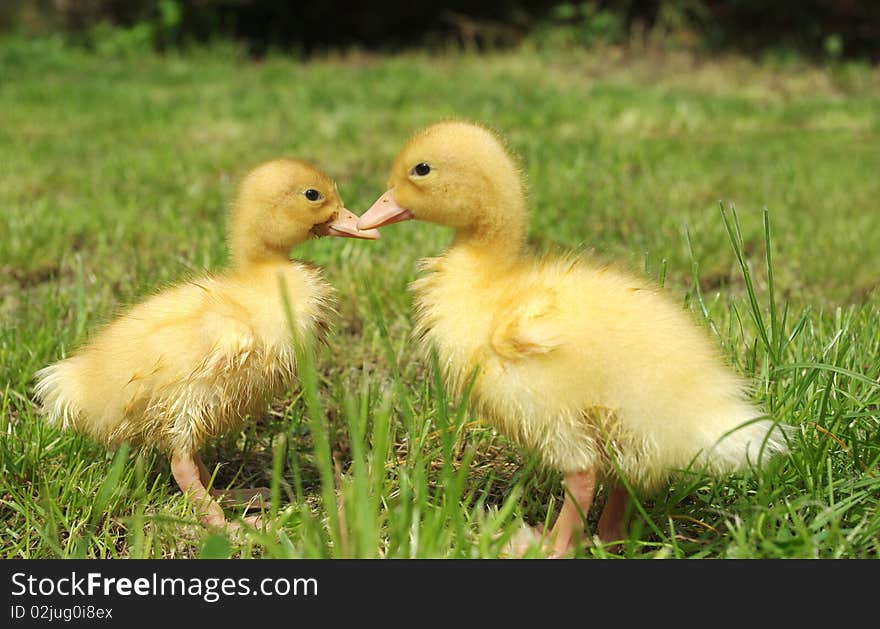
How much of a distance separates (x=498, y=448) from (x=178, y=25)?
13415mm

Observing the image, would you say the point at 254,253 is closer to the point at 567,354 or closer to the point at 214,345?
the point at 214,345

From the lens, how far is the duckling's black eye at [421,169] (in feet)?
7.64

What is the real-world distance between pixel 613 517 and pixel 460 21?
43.4 feet

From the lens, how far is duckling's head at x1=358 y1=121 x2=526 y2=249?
2277mm

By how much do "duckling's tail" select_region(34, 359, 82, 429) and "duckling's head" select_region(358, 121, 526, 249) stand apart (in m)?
1.07

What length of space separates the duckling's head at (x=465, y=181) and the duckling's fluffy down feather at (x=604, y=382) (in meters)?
0.20

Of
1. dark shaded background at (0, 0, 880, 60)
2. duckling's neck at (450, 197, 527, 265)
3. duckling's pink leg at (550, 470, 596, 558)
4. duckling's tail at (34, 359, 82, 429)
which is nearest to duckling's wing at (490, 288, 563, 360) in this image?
duckling's neck at (450, 197, 527, 265)

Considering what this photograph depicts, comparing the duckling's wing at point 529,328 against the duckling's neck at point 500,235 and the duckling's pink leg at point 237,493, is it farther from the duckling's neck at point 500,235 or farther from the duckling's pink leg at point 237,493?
the duckling's pink leg at point 237,493

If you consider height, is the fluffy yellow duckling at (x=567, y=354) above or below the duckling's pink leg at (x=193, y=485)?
above

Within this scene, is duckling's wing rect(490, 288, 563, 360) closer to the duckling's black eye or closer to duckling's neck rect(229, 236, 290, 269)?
the duckling's black eye

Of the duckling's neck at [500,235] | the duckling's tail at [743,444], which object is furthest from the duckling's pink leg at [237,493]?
the duckling's tail at [743,444]

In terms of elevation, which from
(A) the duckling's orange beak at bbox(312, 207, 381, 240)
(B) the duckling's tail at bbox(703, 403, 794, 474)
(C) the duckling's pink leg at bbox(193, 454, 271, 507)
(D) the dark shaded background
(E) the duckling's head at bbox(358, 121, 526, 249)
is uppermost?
(D) the dark shaded background
